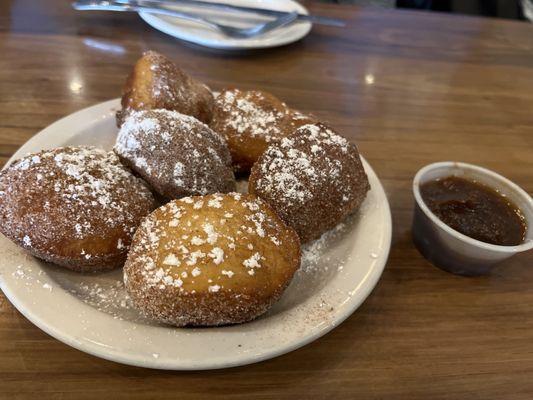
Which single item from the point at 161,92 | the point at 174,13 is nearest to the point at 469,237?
the point at 161,92

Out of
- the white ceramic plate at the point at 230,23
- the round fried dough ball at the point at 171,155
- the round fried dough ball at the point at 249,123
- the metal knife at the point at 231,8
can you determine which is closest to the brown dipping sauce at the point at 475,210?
the round fried dough ball at the point at 249,123

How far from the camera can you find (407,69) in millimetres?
2100

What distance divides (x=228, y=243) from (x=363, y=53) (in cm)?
162

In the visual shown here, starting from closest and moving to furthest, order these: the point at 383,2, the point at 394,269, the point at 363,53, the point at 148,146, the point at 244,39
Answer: the point at 148,146 < the point at 394,269 < the point at 244,39 < the point at 363,53 < the point at 383,2

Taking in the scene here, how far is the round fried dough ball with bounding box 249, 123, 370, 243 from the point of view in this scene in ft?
3.35

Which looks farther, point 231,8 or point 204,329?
point 231,8

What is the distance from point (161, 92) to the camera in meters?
1.22

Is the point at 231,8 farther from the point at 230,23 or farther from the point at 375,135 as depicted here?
the point at 375,135

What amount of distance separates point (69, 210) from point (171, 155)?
0.24 m

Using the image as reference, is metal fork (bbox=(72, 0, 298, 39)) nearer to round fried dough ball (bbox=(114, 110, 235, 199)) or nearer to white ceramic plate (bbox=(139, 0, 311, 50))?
white ceramic plate (bbox=(139, 0, 311, 50))

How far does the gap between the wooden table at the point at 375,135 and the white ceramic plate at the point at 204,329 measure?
3.9 inches

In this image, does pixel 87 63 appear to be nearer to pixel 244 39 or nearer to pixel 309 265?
pixel 244 39

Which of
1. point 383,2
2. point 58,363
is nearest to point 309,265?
point 58,363

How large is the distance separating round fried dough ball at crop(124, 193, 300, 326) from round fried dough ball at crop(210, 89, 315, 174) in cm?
33
